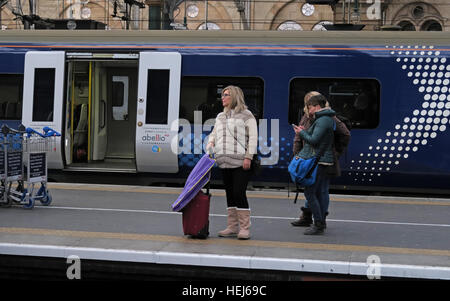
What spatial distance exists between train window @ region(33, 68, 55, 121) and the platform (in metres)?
3.07

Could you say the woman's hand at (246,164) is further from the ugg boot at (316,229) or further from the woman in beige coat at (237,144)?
the ugg boot at (316,229)

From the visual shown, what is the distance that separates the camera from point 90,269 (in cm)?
671

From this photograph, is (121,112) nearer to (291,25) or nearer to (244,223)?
(244,223)

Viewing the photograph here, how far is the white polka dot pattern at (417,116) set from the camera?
41.3ft

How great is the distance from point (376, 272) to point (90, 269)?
8.32ft

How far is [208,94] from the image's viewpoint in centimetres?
1335

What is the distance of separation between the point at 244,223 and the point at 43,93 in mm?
7390

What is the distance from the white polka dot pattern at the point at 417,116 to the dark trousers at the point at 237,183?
5675mm

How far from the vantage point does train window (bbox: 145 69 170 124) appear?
43.9 feet

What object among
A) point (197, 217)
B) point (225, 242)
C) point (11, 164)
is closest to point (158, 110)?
point (11, 164)

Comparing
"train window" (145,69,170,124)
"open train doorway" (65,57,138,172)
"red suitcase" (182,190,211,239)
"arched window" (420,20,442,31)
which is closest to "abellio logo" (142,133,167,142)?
"train window" (145,69,170,124)
